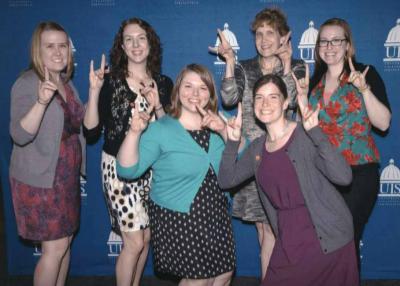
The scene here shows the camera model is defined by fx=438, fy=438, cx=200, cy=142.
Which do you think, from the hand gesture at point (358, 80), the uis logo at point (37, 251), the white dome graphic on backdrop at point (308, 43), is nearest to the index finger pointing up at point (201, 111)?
the hand gesture at point (358, 80)

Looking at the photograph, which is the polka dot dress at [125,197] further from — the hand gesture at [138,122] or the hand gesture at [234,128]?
the hand gesture at [234,128]

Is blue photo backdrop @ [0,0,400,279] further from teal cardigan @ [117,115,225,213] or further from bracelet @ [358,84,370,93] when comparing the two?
teal cardigan @ [117,115,225,213]

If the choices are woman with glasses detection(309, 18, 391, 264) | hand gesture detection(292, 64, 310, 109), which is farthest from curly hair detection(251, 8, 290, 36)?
hand gesture detection(292, 64, 310, 109)

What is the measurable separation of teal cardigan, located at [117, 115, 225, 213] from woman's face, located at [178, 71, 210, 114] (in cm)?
13

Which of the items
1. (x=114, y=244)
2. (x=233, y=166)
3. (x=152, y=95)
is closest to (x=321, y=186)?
(x=233, y=166)

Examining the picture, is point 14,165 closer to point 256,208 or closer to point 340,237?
point 256,208

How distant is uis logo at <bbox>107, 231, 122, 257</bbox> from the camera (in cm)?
365

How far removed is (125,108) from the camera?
269 centimetres

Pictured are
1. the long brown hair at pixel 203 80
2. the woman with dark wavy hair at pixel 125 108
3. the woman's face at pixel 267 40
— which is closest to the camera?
the long brown hair at pixel 203 80

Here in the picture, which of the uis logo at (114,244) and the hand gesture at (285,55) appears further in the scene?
the uis logo at (114,244)

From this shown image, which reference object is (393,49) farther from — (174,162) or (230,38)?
(174,162)

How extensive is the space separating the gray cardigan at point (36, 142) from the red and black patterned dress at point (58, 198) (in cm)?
5

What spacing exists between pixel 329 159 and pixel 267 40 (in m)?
1.10

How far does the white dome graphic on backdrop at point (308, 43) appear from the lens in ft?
10.7
